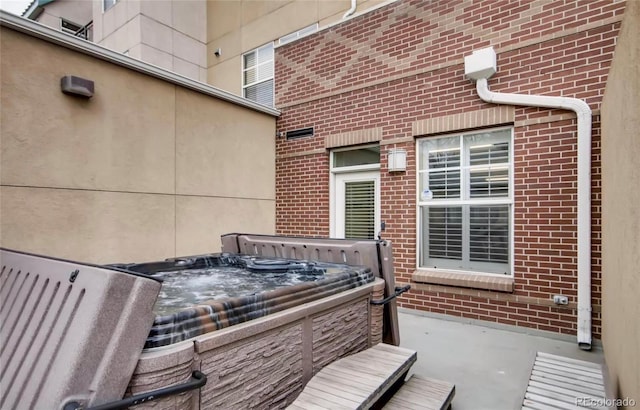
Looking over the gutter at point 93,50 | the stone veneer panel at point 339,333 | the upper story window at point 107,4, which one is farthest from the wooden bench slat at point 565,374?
the upper story window at point 107,4

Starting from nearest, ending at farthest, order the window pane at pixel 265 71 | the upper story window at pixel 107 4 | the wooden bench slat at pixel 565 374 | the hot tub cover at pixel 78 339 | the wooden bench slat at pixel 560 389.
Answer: the hot tub cover at pixel 78 339 → the wooden bench slat at pixel 560 389 → the wooden bench slat at pixel 565 374 → the window pane at pixel 265 71 → the upper story window at pixel 107 4

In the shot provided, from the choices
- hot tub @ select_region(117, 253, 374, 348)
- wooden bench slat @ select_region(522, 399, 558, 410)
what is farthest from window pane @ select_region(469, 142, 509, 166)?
wooden bench slat @ select_region(522, 399, 558, 410)

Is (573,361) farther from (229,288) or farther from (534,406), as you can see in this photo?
(229,288)

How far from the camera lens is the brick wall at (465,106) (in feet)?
13.2

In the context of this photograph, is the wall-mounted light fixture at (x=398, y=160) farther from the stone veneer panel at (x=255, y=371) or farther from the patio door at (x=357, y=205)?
the stone veneer panel at (x=255, y=371)

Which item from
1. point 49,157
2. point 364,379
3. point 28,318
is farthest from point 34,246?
point 364,379

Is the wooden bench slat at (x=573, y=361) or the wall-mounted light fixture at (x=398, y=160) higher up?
the wall-mounted light fixture at (x=398, y=160)

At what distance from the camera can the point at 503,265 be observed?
4543 millimetres

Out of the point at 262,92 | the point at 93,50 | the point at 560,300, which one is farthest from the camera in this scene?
the point at 262,92

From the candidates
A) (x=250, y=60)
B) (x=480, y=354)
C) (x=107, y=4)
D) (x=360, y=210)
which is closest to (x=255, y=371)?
(x=480, y=354)

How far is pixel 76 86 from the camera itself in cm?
412

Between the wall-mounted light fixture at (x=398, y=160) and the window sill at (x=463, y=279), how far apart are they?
1506 mm

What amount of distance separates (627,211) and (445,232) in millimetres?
3038

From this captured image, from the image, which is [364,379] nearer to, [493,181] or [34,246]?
[493,181]
